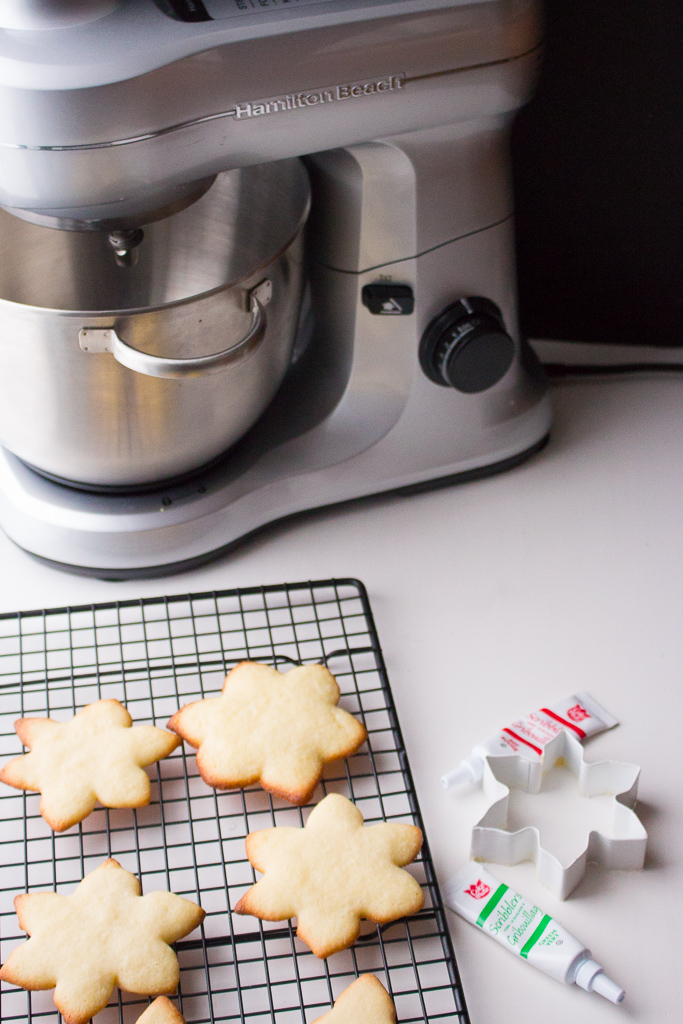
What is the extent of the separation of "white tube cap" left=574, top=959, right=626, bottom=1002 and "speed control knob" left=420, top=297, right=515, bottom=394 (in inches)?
18.0

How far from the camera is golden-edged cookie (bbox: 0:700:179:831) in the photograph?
681mm

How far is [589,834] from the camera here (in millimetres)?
663

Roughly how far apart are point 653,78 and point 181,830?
2.62 feet

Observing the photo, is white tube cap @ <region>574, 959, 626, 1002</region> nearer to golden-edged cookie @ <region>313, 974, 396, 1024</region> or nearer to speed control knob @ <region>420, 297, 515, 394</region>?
golden-edged cookie @ <region>313, 974, 396, 1024</region>

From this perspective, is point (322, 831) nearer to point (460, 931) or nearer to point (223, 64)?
point (460, 931)

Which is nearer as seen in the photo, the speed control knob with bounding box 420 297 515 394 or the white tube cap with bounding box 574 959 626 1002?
the white tube cap with bounding box 574 959 626 1002

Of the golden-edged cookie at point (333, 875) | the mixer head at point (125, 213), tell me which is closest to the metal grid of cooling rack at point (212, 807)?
the golden-edged cookie at point (333, 875)

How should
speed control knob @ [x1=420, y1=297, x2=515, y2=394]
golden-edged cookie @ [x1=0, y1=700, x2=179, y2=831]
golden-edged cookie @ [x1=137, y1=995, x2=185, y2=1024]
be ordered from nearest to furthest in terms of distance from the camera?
1. golden-edged cookie @ [x1=137, y1=995, x2=185, y2=1024]
2. golden-edged cookie @ [x1=0, y1=700, x2=179, y2=831]
3. speed control knob @ [x1=420, y1=297, x2=515, y2=394]

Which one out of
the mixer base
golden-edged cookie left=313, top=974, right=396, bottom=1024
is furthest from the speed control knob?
golden-edged cookie left=313, top=974, right=396, bottom=1024

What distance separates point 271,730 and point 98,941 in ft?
0.58

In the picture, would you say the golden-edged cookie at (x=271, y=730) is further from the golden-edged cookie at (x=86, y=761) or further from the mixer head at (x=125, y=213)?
the mixer head at (x=125, y=213)

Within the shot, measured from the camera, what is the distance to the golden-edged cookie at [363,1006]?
58 cm

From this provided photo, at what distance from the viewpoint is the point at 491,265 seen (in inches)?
34.2

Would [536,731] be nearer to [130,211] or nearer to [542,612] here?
[542,612]
